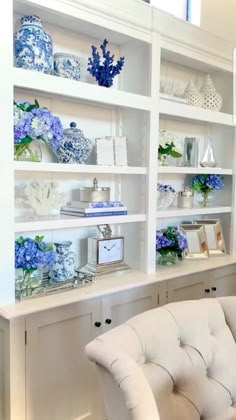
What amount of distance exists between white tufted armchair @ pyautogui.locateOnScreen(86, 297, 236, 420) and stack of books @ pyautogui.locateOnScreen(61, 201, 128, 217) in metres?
0.94

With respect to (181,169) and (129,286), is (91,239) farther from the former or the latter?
(181,169)

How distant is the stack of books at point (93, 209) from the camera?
2.19m

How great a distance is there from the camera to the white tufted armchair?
1.05 metres

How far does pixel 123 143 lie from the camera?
2.40 m

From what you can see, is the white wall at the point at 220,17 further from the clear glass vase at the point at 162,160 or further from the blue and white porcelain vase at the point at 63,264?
the blue and white porcelain vase at the point at 63,264

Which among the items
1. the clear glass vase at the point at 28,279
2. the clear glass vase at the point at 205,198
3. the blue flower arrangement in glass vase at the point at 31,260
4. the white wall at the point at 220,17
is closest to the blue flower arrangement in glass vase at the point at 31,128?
the blue flower arrangement in glass vase at the point at 31,260

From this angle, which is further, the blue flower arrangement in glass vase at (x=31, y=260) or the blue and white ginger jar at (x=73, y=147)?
the blue and white ginger jar at (x=73, y=147)

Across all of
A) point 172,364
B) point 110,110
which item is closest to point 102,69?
point 110,110

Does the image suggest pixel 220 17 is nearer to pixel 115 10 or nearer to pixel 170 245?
pixel 115 10

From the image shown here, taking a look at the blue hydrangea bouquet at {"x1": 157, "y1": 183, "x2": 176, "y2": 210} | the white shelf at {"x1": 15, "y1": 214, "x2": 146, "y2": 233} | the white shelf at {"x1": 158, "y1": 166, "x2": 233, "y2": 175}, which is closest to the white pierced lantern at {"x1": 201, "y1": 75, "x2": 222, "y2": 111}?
the white shelf at {"x1": 158, "y1": 166, "x2": 233, "y2": 175}

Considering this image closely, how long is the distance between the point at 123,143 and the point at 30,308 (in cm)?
112

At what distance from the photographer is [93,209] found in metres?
2.21

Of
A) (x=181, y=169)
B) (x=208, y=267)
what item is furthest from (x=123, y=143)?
(x=208, y=267)

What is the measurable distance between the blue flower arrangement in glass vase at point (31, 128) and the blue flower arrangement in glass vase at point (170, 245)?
0.98 m
